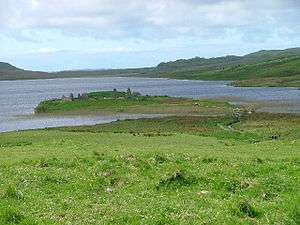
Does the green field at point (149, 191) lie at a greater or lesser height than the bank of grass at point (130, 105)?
greater

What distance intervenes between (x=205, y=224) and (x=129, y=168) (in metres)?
8.96

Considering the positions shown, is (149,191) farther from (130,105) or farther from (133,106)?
(130,105)

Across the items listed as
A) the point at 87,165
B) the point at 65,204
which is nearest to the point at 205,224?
the point at 65,204

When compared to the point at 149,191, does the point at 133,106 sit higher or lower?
lower

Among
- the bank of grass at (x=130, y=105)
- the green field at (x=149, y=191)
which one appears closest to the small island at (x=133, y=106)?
the bank of grass at (x=130, y=105)

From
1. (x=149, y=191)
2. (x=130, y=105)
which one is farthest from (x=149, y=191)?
(x=130, y=105)

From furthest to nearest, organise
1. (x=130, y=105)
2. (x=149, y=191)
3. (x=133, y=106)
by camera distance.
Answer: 1. (x=130, y=105)
2. (x=133, y=106)
3. (x=149, y=191)

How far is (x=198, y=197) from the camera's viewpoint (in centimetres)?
2200

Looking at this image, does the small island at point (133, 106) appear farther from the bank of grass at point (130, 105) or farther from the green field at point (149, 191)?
the green field at point (149, 191)

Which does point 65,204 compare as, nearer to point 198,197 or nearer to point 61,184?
point 61,184

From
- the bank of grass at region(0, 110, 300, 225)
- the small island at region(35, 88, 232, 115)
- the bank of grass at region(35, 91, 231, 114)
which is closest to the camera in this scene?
the bank of grass at region(0, 110, 300, 225)

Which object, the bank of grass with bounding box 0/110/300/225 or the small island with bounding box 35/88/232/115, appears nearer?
the bank of grass with bounding box 0/110/300/225

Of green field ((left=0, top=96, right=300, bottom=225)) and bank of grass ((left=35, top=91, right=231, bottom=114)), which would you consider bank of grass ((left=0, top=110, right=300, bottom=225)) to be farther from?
bank of grass ((left=35, top=91, right=231, bottom=114))

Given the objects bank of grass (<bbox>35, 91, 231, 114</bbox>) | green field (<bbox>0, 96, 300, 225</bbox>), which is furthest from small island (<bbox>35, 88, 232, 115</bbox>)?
green field (<bbox>0, 96, 300, 225</bbox>)
